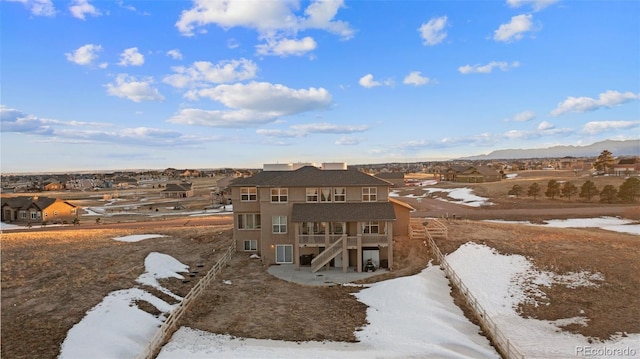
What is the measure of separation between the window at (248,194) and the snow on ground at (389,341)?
16.6 m

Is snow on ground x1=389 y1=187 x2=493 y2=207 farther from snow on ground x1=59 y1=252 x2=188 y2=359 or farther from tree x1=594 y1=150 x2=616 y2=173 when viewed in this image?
snow on ground x1=59 y1=252 x2=188 y2=359

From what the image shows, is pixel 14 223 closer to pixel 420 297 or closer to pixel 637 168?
pixel 420 297

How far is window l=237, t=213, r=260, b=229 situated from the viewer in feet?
119

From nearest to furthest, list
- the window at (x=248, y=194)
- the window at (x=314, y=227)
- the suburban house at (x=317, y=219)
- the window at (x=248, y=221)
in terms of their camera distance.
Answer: the suburban house at (x=317, y=219)
the window at (x=314, y=227)
the window at (x=248, y=194)
the window at (x=248, y=221)

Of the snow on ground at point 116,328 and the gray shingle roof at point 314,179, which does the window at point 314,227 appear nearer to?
the gray shingle roof at point 314,179

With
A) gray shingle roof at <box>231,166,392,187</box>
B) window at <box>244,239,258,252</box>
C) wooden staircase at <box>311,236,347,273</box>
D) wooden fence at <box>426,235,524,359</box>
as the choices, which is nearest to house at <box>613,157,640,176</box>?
wooden fence at <box>426,235,524,359</box>

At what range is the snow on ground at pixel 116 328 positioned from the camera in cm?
1705

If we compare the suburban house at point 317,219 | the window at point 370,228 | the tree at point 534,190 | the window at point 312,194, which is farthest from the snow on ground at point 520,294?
the tree at point 534,190

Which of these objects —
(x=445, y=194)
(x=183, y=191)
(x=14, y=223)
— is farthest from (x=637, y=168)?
(x=14, y=223)

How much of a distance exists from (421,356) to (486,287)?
40.2 feet

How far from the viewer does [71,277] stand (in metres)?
26.3

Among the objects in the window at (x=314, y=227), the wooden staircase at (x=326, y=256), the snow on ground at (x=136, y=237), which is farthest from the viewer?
the snow on ground at (x=136, y=237)

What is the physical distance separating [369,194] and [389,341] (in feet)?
53.1

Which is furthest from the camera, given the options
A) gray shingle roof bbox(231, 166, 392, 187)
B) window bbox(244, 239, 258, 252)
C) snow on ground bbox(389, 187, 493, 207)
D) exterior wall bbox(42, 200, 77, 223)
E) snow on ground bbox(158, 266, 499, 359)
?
snow on ground bbox(389, 187, 493, 207)
